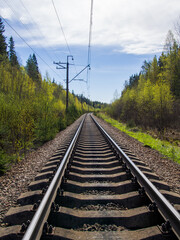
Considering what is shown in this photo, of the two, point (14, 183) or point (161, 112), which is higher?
point (161, 112)

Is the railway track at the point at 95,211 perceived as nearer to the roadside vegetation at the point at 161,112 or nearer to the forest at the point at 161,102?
the roadside vegetation at the point at 161,112

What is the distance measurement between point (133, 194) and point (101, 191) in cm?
59

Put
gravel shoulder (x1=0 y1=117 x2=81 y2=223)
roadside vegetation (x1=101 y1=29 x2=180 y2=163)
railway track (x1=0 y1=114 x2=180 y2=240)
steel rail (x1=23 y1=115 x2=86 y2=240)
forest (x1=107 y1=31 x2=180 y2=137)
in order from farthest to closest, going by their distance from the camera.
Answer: forest (x1=107 y1=31 x2=180 y2=137) < roadside vegetation (x1=101 y1=29 x2=180 y2=163) < gravel shoulder (x1=0 y1=117 x2=81 y2=223) < railway track (x1=0 y1=114 x2=180 y2=240) < steel rail (x1=23 y1=115 x2=86 y2=240)

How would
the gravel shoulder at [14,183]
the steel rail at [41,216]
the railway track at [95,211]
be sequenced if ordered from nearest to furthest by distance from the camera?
A: the steel rail at [41,216] → the railway track at [95,211] → the gravel shoulder at [14,183]

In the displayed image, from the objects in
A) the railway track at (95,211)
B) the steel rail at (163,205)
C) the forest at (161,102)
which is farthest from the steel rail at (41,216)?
the forest at (161,102)

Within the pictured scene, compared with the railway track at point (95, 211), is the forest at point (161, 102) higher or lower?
higher

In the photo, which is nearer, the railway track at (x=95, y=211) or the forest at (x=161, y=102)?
the railway track at (x=95, y=211)

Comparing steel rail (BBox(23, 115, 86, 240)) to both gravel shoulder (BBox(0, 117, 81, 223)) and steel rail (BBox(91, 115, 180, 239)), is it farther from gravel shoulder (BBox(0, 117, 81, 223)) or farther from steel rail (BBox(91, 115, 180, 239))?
steel rail (BBox(91, 115, 180, 239))

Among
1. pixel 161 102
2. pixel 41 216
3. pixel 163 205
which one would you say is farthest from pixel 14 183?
pixel 161 102

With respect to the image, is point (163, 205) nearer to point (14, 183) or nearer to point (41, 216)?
point (41, 216)

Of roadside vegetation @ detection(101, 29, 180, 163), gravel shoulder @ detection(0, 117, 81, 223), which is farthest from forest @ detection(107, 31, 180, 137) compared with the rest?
gravel shoulder @ detection(0, 117, 81, 223)

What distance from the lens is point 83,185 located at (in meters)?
3.29

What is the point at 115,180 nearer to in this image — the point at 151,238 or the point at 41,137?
the point at 151,238

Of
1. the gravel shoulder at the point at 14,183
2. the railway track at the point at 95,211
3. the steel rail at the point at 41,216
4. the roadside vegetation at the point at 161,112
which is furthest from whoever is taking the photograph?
the roadside vegetation at the point at 161,112
